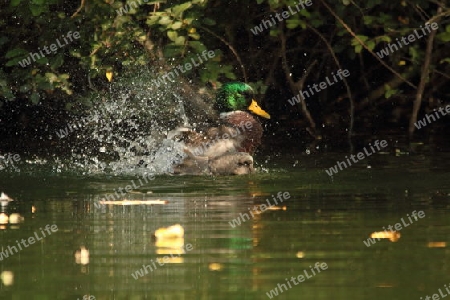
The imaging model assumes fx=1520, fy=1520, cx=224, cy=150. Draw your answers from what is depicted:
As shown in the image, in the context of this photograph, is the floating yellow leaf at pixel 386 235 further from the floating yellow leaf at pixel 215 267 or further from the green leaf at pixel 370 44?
the green leaf at pixel 370 44

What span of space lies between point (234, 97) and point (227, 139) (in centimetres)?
106

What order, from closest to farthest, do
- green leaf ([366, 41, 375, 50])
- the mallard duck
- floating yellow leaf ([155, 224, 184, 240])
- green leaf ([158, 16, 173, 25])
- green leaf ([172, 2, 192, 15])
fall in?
floating yellow leaf ([155, 224, 184, 240]) < the mallard duck < green leaf ([172, 2, 192, 15]) < green leaf ([158, 16, 173, 25]) < green leaf ([366, 41, 375, 50])

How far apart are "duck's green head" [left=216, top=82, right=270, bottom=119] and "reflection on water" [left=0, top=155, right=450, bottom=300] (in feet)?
7.15

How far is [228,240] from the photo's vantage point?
8164 millimetres

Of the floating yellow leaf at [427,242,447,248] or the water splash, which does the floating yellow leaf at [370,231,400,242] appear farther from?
the water splash

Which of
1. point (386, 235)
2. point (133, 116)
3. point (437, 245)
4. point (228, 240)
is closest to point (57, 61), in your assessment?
point (133, 116)

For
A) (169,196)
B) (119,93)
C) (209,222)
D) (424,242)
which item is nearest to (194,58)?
(119,93)

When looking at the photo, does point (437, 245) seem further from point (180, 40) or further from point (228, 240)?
point (180, 40)

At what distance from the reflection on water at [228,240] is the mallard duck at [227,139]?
0.50 metres

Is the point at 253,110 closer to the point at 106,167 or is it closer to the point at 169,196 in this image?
the point at 106,167

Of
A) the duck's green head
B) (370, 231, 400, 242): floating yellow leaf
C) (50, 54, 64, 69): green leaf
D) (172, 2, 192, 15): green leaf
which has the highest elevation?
(50, 54, 64, 69): green leaf

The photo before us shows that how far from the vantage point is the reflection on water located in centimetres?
673

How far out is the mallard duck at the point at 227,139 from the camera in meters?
12.6

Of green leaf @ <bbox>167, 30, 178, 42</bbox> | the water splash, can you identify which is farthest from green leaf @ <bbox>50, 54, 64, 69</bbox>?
green leaf @ <bbox>167, 30, 178, 42</bbox>
